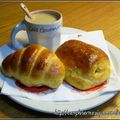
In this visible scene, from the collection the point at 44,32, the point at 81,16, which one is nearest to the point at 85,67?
the point at 44,32

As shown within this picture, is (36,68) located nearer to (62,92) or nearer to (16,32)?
(62,92)

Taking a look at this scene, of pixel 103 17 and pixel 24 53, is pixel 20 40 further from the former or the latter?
pixel 103 17

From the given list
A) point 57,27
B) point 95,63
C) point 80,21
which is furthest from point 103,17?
point 95,63

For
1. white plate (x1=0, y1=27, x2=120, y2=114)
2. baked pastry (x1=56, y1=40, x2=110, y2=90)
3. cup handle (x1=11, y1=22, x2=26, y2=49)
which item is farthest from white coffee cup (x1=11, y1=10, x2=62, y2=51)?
white plate (x1=0, y1=27, x2=120, y2=114)

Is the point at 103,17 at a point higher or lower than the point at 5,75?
lower

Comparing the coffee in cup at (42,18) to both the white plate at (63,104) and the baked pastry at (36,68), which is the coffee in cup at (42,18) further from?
the white plate at (63,104)

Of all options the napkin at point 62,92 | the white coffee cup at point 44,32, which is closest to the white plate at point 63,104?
the napkin at point 62,92
